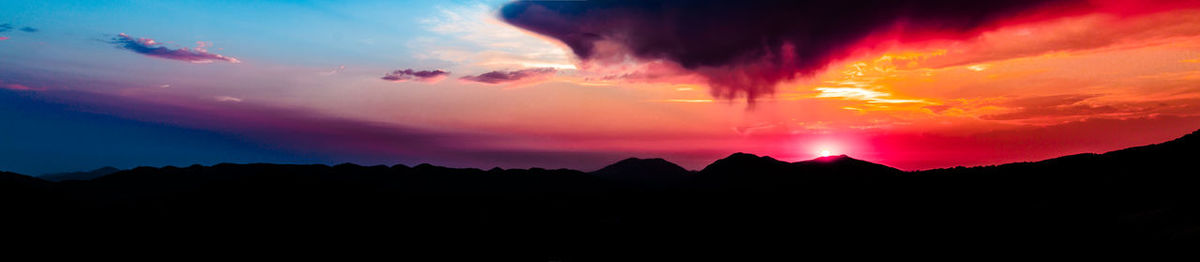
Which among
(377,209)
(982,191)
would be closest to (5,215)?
(377,209)

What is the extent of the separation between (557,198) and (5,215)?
86.8 metres

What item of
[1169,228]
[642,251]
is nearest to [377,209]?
[642,251]

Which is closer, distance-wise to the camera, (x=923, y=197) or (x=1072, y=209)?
(x=1072, y=209)

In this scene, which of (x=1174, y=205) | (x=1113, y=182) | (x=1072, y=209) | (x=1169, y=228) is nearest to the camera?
(x=1169, y=228)

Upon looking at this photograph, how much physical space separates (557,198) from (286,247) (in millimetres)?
60867

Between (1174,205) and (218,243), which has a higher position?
(1174,205)

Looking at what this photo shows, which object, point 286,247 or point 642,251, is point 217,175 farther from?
point 642,251

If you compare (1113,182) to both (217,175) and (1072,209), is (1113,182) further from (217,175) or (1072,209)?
(217,175)

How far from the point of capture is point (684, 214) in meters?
102

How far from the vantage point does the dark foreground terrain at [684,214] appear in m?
65.2

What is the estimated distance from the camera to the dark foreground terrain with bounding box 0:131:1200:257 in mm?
65188

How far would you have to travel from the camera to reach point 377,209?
113062 mm

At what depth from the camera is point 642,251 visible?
79.1 meters

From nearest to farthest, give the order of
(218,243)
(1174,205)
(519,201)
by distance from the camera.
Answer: (1174,205) < (218,243) < (519,201)
